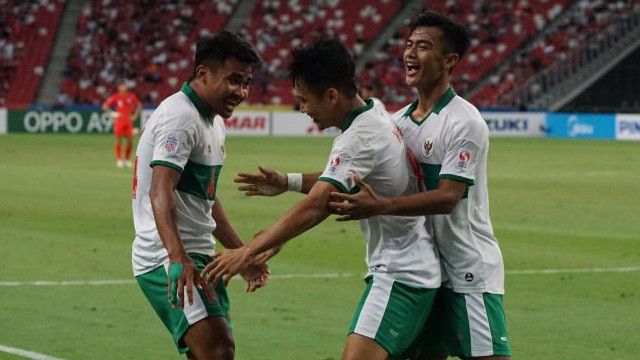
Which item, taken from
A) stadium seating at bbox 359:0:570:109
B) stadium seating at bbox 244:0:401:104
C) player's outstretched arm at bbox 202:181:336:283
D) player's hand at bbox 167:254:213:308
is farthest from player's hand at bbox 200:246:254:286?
stadium seating at bbox 244:0:401:104

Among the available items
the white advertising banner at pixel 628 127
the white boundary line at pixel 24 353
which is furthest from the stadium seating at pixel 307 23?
the white boundary line at pixel 24 353

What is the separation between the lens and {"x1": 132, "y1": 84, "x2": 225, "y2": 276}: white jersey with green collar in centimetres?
693

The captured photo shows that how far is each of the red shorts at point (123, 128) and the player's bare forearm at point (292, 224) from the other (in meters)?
28.2

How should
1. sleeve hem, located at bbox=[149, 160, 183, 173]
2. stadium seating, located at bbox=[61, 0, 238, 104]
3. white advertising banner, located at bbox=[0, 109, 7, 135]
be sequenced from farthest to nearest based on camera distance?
1. stadium seating, located at bbox=[61, 0, 238, 104]
2. white advertising banner, located at bbox=[0, 109, 7, 135]
3. sleeve hem, located at bbox=[149, 160, 183, 173]

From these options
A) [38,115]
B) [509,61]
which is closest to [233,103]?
[38,115]

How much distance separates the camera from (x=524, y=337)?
1078cm

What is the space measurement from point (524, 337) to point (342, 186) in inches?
189

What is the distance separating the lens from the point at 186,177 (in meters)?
7.07

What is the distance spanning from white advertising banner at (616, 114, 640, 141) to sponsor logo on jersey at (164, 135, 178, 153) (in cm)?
4386

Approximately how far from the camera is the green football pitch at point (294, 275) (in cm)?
1050

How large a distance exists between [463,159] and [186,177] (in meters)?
1.40

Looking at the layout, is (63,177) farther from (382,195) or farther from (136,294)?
(382,195)

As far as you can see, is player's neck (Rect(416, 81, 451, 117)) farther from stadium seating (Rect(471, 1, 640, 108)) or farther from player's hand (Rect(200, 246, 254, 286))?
stadium seating (Rect(471, 1, 640, 108))

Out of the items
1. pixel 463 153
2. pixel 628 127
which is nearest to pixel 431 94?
pixel 463 153
